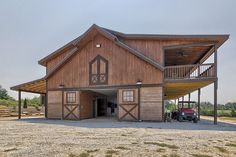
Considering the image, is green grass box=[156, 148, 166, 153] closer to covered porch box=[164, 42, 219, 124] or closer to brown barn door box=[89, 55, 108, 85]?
covered porch box=[164, 42, 219, 124]

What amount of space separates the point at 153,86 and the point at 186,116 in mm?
4191

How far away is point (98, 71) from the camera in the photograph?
20.5m

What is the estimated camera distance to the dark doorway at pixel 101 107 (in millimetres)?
26750

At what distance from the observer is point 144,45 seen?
65.3 feet

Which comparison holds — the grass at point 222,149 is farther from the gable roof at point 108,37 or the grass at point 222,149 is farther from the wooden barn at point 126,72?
the gable roof at point 108,37

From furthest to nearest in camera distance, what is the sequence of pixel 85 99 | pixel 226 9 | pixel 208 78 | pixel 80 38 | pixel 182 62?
pixel 182 62 → pixel 85 99 → pixel 80 38 → pixel 226 9 → pixel 208 78

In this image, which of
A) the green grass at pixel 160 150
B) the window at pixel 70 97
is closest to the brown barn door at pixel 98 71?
the window at pixel 70 97

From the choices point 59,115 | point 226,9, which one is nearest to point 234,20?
point 226,9

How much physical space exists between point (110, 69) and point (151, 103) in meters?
4.58

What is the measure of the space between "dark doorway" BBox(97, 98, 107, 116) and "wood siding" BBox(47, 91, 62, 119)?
5543mm

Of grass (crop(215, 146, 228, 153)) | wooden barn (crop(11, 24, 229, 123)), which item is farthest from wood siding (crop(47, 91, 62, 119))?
grass (crop(215, 146, 228, 153))

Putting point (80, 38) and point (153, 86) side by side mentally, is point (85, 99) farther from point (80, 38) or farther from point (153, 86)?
point (153, 86)

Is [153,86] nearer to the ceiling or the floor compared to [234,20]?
nearer to the floor

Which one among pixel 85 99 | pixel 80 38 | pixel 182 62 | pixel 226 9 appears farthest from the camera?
→ pixel 182 62
